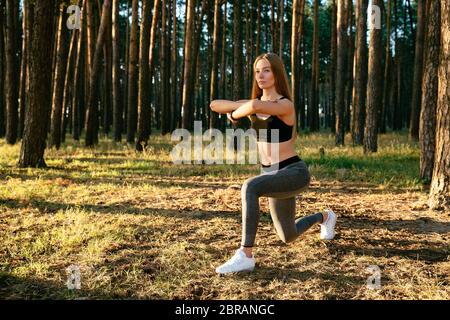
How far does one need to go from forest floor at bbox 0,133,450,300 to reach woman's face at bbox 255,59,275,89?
1.77 m

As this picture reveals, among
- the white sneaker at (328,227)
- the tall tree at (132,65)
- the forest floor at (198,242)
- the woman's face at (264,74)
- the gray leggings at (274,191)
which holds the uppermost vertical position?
the tall tree at (132,65)

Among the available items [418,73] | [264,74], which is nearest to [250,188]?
[264,74]

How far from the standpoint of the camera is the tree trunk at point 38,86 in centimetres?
971

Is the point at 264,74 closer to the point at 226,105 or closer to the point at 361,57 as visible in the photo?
the point at 226,105

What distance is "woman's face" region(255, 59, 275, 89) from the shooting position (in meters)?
3.66

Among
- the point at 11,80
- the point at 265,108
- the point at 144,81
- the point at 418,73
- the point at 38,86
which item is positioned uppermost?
the point at 418,73

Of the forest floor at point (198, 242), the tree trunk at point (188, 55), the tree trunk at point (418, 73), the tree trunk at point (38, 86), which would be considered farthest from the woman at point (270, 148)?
the tree trunk at point (418, 73)

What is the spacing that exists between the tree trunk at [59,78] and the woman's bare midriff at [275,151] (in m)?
10.8

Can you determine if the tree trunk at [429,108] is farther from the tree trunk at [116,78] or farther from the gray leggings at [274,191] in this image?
the tree trunk at [116,78]

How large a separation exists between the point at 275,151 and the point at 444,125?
3.41 metres

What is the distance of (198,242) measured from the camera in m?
4.77

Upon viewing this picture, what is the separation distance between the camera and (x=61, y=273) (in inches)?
153

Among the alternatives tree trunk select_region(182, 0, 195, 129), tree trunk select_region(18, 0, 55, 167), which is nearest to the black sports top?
tree trunk select_region(18, 0, 55, 167)

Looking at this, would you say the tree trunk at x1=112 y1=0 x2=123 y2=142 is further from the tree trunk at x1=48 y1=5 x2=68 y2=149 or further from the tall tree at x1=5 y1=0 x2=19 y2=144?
the tall tree at x1=5 y1=0 x2=19 y2=144
